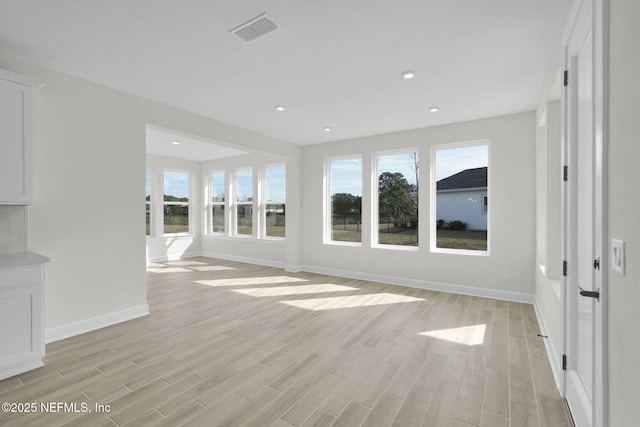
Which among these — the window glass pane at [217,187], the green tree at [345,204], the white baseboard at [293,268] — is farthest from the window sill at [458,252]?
the window glass pane at [217,187]

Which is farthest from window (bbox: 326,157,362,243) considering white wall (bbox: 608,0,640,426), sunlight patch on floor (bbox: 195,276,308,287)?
white wall (bbox: 608,0,640,426)

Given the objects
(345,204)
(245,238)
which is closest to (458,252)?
(345,204)

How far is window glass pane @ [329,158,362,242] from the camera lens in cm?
597

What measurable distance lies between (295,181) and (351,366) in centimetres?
443

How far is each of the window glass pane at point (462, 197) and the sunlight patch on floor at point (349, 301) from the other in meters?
1.30

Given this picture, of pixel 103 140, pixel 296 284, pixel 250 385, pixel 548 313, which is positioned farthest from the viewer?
pixel 296 284

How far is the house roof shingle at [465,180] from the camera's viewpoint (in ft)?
15.4

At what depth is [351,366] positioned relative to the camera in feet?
8.36

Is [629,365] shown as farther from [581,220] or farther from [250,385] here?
[250,385]

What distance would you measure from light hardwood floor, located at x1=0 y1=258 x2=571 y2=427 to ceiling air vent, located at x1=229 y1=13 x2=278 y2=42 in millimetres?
2695

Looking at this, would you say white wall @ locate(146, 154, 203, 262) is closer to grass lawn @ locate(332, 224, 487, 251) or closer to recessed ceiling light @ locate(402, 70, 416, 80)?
grass lawn @ locate(332, 224, 487, 251)

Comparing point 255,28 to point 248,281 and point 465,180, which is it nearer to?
point 465,180

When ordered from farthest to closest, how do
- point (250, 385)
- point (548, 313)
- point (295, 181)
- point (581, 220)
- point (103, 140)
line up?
point (295, 181), point (103, 140), point (548, 313), point (250, 385), point (581, 220)

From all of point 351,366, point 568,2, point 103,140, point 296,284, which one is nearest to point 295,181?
point 296,284
